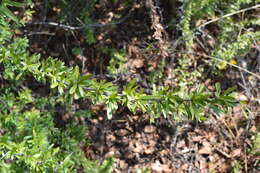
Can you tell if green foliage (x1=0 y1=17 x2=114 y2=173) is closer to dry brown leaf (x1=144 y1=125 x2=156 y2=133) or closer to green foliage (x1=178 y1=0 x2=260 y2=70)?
dry brown leaf (x1=144 y1=125 x2=156 y2=133)

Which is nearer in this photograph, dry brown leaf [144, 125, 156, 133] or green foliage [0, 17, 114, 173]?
green foliage [0, 17, 114, 173]

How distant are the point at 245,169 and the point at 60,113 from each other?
2.22m

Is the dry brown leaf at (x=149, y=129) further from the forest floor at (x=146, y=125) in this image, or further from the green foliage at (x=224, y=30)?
the green foliage at (x=224, y=30)

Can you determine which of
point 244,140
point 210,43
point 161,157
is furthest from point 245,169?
point 210,43

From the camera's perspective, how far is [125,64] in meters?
3.34

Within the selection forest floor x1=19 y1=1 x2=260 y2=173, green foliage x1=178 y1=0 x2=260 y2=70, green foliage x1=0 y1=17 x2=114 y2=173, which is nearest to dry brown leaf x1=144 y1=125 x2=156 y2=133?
forest floor x1=19 y1=1 x2=260 y2=173

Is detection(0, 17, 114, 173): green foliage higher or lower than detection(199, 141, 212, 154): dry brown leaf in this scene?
higher

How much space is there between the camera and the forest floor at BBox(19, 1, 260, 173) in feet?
Answer: 10.6

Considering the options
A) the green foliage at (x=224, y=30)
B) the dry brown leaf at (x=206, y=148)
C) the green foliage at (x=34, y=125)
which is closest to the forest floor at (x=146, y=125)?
the dry brown leaf at (x=206, y=148)

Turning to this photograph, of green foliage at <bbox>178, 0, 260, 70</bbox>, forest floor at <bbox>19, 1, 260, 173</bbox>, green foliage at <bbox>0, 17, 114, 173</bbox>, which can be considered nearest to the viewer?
green foliage at <bbox>0, 17, 114, 173</bbox>

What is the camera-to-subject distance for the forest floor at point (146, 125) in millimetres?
3242

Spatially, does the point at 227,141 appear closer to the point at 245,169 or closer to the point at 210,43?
the point at 245,169

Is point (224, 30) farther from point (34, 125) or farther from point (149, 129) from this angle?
point (34, 125)

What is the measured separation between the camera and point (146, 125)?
3307 mm
